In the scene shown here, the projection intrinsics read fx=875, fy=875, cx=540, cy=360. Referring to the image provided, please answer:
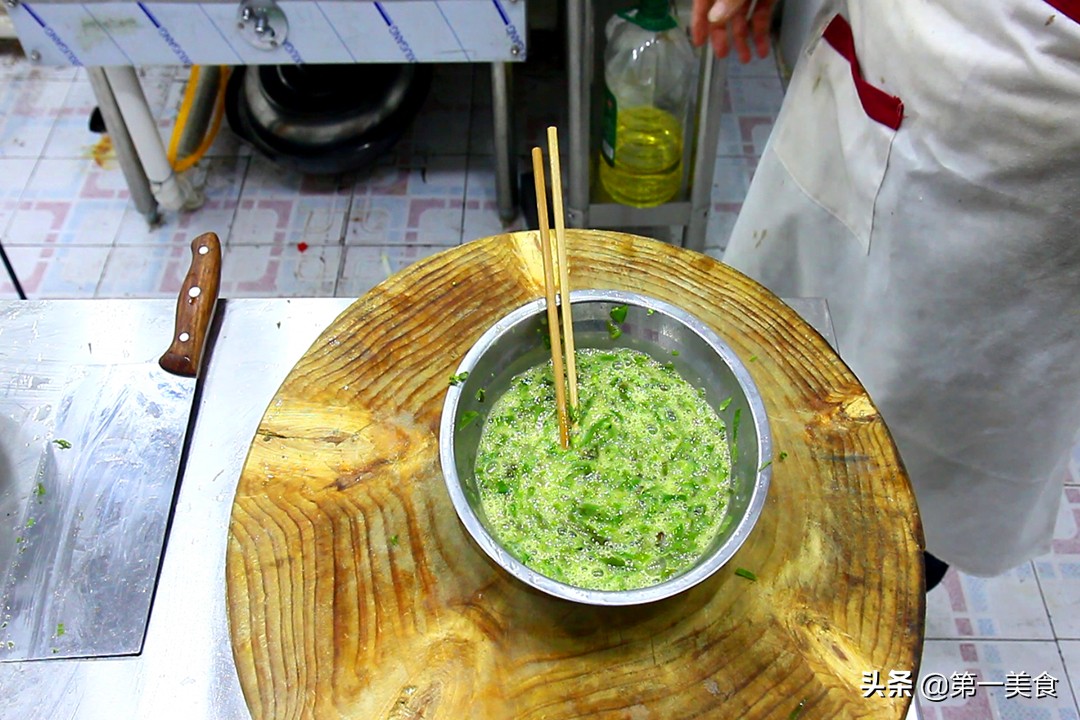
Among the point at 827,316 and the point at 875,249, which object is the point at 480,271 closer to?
the point at 827,316

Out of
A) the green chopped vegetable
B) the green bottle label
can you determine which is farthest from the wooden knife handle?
the green bottle label

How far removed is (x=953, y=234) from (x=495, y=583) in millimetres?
723

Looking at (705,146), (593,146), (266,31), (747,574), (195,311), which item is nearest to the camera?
(747,574)

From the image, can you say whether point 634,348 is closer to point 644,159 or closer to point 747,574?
point 747,574

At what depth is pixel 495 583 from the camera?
855 millimetres

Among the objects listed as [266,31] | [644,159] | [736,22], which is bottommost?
[644,159]

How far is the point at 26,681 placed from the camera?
0.88m

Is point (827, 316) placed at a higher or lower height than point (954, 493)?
higher

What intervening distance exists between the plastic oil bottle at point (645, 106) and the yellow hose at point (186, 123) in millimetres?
1134

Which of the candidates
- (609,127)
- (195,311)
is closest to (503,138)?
(609,127)

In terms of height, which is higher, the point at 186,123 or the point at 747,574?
the point at 747,574

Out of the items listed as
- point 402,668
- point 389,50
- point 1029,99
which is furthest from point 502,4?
point 402,668

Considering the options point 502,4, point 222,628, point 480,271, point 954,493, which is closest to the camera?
point 222,628

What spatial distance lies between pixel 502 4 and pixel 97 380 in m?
1.05
